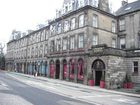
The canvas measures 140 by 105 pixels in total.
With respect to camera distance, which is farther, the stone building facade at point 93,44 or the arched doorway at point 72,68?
the arched doorway at point 72,68

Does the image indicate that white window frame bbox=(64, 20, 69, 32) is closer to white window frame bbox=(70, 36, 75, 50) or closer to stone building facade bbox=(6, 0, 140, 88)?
stone building facade bbox=(6, 0, 140, 88)

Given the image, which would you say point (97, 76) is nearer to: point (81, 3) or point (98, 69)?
point (98, 69)

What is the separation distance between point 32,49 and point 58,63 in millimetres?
18364

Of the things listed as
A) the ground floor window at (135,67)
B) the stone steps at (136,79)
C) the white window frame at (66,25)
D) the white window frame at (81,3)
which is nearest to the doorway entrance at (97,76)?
the stone steps at (136,79)

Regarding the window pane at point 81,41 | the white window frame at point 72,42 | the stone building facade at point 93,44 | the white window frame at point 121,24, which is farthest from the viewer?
the white window frame at point 121,24

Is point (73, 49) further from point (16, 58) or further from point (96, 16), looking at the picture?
point (16, 58)

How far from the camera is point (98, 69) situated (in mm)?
32062

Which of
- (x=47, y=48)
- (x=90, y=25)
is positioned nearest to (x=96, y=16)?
(x=90, y=25)

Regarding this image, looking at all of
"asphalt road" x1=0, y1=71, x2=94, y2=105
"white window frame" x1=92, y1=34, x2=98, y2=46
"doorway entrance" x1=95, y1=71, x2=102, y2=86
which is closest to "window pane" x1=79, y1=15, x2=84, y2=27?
"white window frame" x1=92, y1=34, x2=98, y2=46

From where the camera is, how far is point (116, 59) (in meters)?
31.5

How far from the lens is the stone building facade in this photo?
3162 cm

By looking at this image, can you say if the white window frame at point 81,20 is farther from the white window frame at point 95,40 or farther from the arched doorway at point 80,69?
the arched doorway at point 80,69

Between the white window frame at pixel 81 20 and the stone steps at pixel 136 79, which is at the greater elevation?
the white window frame at pixel 81 20

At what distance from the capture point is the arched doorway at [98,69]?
31.3 meters
